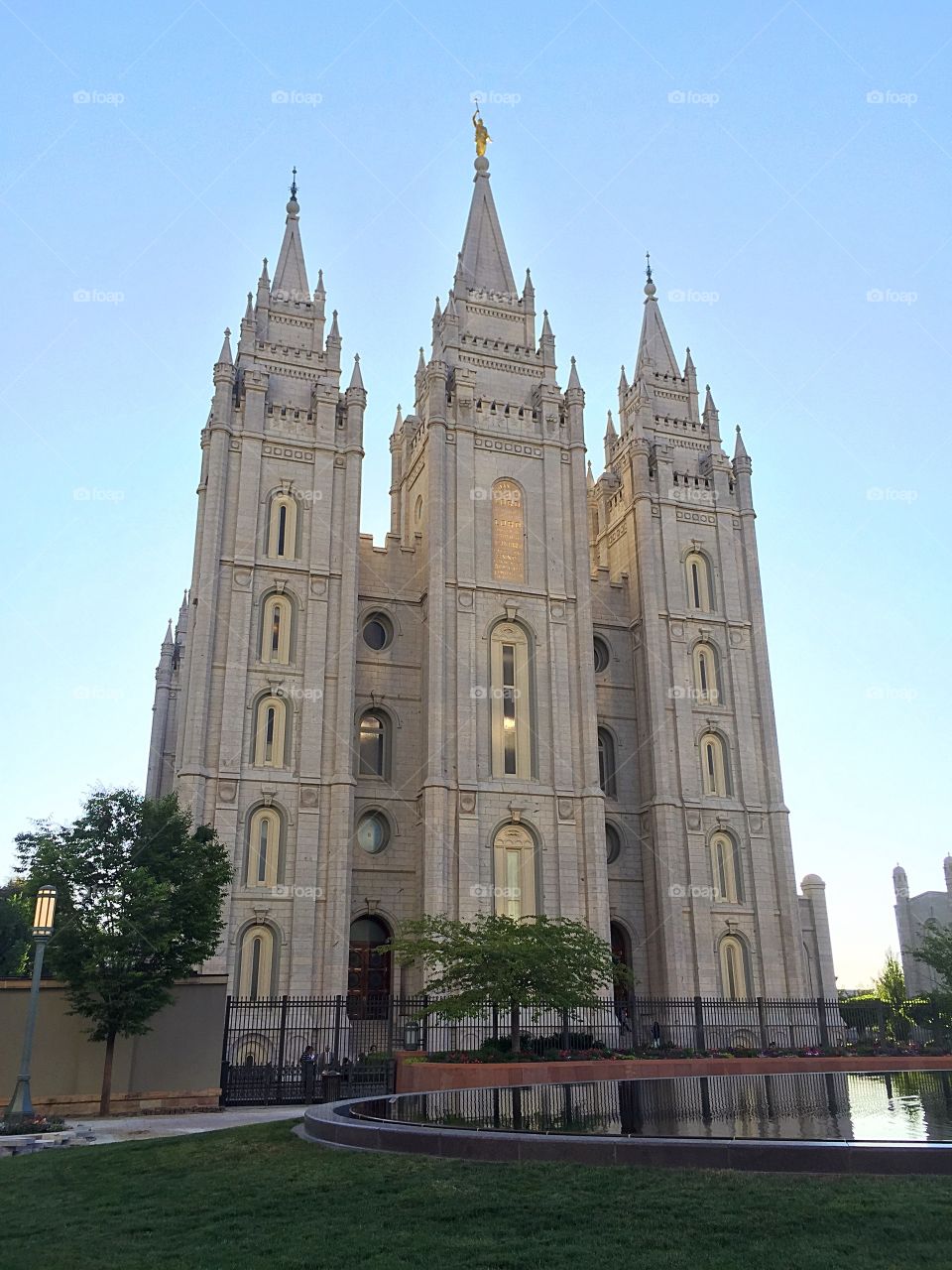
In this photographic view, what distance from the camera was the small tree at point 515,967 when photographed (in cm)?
2336

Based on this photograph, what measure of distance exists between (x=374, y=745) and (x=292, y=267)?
22246 millimetres

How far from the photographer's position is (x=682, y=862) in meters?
39.7

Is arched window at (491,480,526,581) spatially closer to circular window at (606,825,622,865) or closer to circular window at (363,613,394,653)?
circular window at (363,613,394,653)

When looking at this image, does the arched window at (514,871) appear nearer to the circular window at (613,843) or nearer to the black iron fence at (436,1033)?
the black iron fence at (436,1033)

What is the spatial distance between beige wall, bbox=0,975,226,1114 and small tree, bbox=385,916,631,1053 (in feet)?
16.4

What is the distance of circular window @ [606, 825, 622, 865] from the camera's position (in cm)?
4150

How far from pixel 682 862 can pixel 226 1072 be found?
71.8ft

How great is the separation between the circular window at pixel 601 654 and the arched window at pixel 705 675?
3761 mm

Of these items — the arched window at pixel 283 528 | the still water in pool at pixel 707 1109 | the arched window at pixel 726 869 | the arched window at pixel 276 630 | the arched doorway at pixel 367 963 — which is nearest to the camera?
the still water in pool at pixel 707 1109

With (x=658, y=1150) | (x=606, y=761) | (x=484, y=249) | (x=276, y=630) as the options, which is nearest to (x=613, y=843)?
(x=606, y=761)

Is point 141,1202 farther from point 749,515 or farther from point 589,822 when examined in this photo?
point 749,515

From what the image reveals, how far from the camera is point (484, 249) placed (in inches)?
1938

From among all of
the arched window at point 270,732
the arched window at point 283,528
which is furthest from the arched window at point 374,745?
the arched window at point 283,528

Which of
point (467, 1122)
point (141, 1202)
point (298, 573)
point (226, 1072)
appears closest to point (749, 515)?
point (298, 573)
